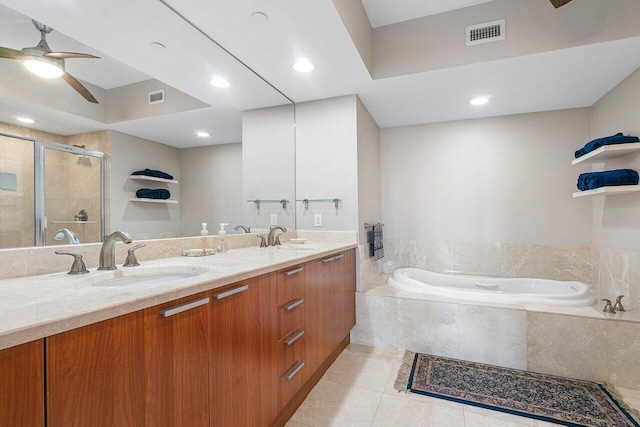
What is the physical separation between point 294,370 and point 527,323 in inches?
67.6

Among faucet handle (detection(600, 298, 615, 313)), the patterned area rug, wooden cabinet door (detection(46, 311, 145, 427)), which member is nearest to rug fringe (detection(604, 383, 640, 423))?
the patterned area rug

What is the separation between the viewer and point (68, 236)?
128 cm

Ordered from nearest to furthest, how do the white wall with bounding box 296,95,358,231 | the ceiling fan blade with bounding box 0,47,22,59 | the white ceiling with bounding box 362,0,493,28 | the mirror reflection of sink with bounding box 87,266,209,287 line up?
the ceiling fan blade with bounding box 0,47,22,59 → the mirror reflection of sink with bounding box 87,266,209,287 → the white ceiling with bounding box 362,0,493,28 → the white wall with bounding box 296,95,358,231

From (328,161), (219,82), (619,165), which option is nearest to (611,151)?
(619,165)

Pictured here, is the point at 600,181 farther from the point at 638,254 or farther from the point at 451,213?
the point at 451,213

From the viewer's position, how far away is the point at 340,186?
8.95 feet

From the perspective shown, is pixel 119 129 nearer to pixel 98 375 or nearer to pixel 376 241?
pixel 98 375

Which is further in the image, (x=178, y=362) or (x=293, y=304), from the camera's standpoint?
(x=293, y=304)

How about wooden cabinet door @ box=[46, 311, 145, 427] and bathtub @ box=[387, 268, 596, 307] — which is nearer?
wooden cabinet door @ box=[46, 311, 145, 427]

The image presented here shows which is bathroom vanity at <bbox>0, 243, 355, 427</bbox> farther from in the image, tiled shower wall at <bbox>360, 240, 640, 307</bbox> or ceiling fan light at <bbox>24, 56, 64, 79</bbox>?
tiled shower wall at <bbox>360, 240, 640, 307</bbox>

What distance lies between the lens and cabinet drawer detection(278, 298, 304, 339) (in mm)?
1537

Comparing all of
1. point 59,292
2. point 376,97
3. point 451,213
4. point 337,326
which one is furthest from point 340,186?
point 59,292

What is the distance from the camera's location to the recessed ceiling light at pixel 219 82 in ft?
7.08

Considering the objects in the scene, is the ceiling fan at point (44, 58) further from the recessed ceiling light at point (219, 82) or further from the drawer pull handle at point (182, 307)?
the drawer pull handle at point (182, 307)
